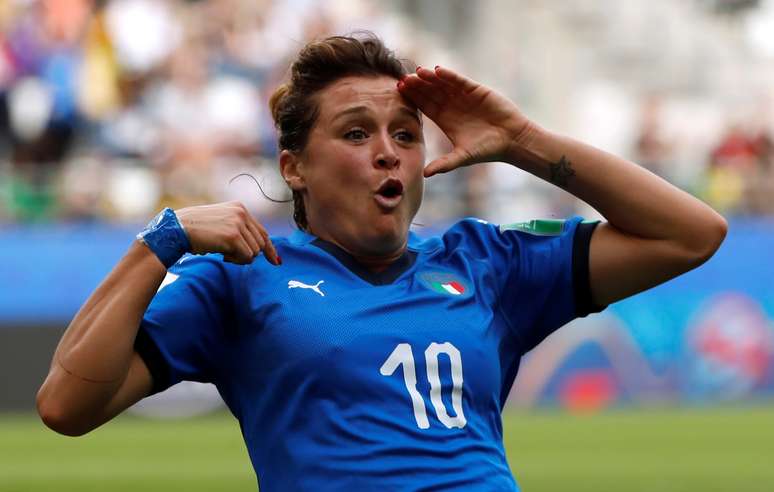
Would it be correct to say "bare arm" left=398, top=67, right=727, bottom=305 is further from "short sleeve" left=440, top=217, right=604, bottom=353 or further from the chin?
the chin

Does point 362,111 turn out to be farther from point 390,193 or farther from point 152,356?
point 152,356

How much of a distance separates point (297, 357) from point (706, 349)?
1193 cm

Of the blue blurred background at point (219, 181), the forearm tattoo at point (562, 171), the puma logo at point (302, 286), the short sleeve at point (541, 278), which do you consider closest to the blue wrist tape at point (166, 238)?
the puma logo at point (302, 286)

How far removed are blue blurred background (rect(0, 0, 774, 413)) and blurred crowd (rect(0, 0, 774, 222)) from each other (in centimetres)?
2

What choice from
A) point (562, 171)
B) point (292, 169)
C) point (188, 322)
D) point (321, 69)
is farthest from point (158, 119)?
point (188, 322)

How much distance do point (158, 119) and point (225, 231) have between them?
12.0 metres

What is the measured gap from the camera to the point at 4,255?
14.6m

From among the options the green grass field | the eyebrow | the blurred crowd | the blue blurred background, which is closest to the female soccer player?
the eyebrow

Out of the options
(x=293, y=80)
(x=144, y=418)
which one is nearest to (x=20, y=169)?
(x=144, y=418)

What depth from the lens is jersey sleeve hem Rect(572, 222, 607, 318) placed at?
442cm

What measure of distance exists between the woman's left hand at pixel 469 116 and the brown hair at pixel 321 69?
126 mm

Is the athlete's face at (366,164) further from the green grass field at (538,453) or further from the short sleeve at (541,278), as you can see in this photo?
the green grass field at (538,453)

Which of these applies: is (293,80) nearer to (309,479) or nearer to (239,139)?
(309,479)

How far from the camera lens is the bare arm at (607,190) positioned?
4387mm
